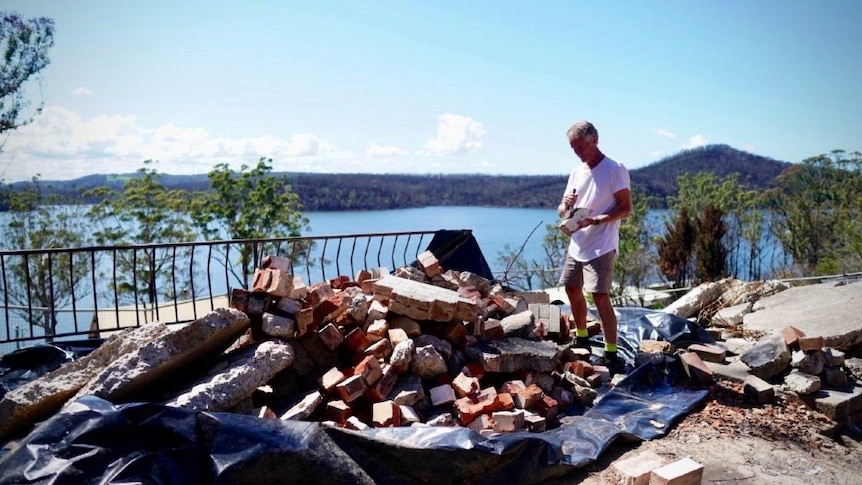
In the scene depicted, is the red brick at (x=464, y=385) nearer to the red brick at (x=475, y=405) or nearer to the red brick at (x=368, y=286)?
the red brick at (x=475, y=405)

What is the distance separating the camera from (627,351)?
16.3ft

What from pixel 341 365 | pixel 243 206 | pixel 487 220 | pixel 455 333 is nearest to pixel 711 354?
pixel 455 333

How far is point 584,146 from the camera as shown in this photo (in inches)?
166

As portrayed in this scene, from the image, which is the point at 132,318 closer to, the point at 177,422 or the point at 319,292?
the point at 319,292

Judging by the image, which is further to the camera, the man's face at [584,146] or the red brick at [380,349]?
the man's face at [584,146]

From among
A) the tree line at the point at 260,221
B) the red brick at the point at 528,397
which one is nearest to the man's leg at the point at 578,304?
the red brick at the point at 528,397

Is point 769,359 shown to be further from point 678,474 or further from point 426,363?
point 426,363

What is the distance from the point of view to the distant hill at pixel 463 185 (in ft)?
72.5

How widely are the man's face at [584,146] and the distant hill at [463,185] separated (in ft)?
53.4

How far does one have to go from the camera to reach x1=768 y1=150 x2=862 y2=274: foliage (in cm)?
1642

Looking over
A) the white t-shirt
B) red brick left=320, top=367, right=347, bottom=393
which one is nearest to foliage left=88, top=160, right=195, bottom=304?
red brick left=320, top=367, right=347, bottom=393

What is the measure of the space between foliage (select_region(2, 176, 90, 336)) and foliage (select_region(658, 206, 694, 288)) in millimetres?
17709

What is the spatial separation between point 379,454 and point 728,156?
46.4m

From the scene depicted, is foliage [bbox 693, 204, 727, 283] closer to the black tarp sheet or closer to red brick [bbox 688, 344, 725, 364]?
red brick [bbox 688, 344, 725, 364]
